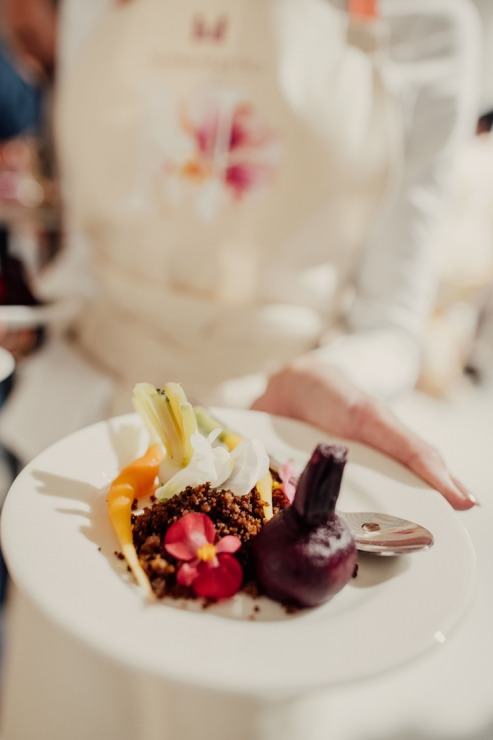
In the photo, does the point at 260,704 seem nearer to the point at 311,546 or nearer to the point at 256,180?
the point at 311,546

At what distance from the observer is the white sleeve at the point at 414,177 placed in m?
0.78

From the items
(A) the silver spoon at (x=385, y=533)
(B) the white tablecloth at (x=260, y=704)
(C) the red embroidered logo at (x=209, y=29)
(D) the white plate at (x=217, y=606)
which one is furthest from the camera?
(C) the red embroidered logo at (x=209, y=29)

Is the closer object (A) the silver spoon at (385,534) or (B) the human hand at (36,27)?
(A) the silver spoon at (385,534)

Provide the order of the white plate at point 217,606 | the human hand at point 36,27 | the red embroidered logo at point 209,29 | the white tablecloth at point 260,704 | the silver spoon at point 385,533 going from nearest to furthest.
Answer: the white plate at point 217,606 → the silver spoon at point 385,533 → the white tablecloth at point 260,704 → the red embroidered logo at point 209,29 → the human hand at point 36,27

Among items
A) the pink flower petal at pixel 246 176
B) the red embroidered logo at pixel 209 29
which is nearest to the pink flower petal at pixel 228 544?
the pink flower petal at pixel 246 176

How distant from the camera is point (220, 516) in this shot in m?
0.42

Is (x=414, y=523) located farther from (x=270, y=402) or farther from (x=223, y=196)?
(x=223, y=196)

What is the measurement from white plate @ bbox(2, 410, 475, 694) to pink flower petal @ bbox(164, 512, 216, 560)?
0.12 ft

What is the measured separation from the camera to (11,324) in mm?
722

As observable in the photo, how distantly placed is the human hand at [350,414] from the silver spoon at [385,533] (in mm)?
54

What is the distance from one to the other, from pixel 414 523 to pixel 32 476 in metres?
0.27

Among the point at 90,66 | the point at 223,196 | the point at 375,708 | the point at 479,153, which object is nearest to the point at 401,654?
the point at 375,708

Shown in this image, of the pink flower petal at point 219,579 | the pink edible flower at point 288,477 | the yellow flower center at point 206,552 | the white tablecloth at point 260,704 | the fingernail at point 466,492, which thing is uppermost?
the pink edible flower at point 288,477

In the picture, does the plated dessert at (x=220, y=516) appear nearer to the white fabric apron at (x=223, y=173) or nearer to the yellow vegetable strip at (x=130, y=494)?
the yellow vegetable strip at (x=130, y=494)
